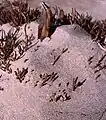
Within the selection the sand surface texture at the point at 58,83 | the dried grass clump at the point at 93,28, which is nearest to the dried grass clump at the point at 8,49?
the sand surface texture at the point at 58,83

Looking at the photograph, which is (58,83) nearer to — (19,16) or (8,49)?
(8,49)

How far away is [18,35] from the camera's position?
16.0 ft

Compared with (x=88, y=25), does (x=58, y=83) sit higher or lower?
lower

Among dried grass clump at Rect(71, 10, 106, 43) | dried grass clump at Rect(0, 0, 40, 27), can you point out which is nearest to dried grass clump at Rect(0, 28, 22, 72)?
dried grass clump at Rect(0, 0, 40, 27)

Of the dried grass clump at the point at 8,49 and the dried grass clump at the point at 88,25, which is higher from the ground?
the dried grass clump at the point at 88,25

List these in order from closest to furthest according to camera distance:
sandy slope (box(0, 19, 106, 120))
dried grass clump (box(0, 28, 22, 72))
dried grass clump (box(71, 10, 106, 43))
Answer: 1. sandy slope (box(0, 19, 106, 120))
2. dried grass clump (box(0, 28, 22, 72))
3. dried grass clump (box(71, 10, 106, 43))

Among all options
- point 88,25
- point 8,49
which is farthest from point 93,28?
point 8,49

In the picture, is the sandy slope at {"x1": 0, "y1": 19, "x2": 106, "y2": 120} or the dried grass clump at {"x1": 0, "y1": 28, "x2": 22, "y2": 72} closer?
the sandy slope at {"x1": 0, "y1": 19, "x2": 106, "y2": 120}

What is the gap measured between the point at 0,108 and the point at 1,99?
145mm

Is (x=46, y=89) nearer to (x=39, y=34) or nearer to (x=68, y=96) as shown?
(x=68, y=96)

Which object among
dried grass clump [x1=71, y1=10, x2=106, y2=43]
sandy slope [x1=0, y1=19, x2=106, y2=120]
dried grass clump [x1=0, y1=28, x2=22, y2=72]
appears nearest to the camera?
sandy slope [x1=0, y1=19, x2=106, y2=120]

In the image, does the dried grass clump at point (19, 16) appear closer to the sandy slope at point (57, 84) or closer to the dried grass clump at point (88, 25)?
the sandy slope at point (57, 84)

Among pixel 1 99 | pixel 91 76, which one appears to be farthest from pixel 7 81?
pixel 91 76

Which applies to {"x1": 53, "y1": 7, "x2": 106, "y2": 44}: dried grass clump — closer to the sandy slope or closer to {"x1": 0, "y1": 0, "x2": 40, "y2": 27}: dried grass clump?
the sandy slope
